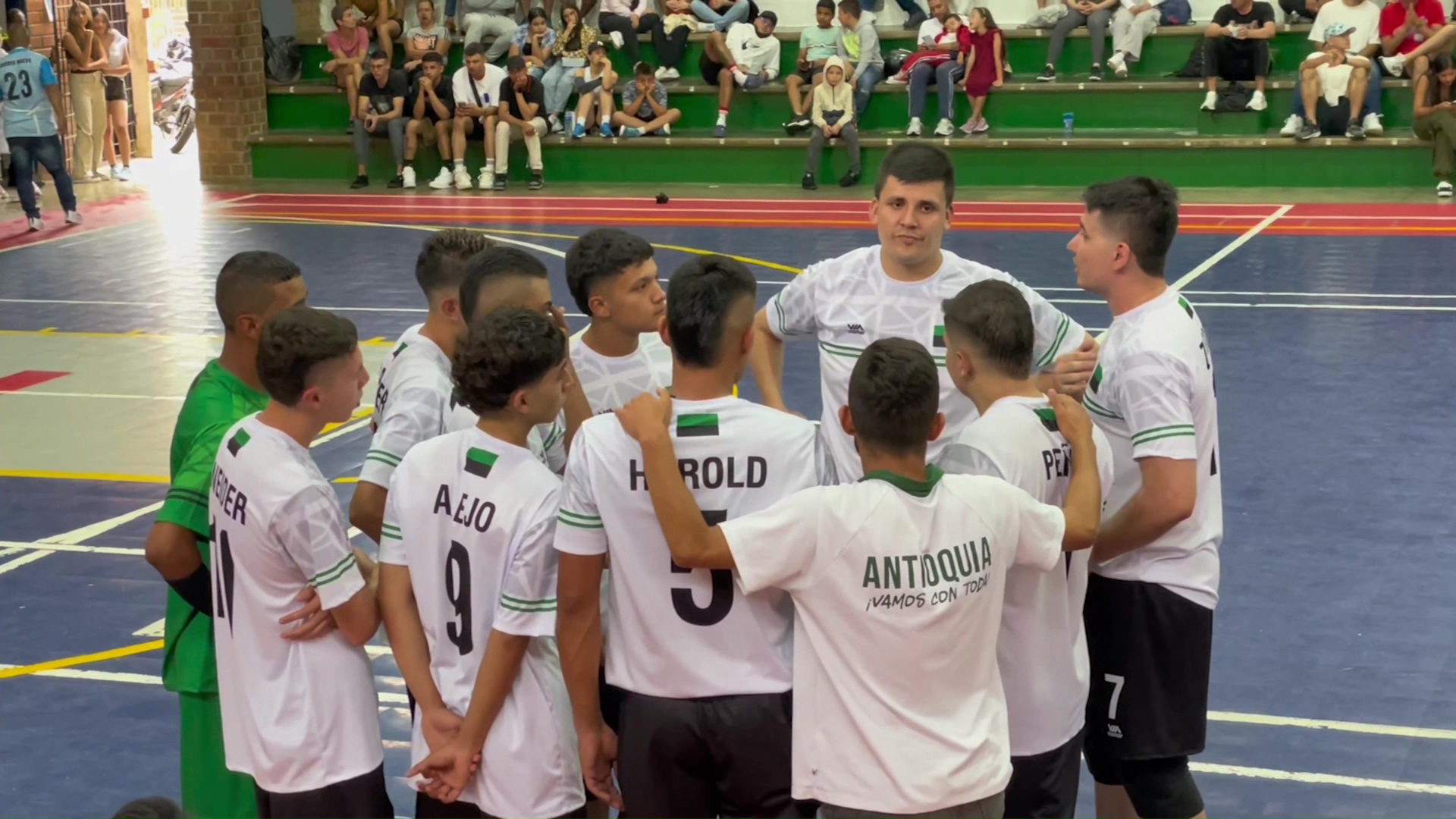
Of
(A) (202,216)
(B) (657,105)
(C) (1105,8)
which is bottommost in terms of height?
(A) (202,216)

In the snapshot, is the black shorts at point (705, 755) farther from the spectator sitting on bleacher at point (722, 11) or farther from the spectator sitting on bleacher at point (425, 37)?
the spectator sitting on bleacher at point (425, 37)

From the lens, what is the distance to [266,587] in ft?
12.2

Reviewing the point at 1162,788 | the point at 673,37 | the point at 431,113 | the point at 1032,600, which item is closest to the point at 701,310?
the point at 1032,600

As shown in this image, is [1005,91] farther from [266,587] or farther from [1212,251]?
[266,587]

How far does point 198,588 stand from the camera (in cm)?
402

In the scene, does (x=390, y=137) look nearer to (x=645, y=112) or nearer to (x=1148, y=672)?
(x=645, y=112)

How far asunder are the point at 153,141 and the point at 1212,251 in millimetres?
21745

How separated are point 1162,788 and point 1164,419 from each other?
1.06 m

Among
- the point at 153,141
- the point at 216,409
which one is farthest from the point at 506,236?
the point at 153,141

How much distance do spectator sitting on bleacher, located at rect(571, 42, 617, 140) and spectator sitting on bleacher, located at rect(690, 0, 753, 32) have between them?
5.98 ft

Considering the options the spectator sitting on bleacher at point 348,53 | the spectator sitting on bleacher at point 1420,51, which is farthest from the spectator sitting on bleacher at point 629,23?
the spectator sitting on bleacher at point 1420,51

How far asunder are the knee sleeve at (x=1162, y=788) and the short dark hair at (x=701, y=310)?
1.80 meters

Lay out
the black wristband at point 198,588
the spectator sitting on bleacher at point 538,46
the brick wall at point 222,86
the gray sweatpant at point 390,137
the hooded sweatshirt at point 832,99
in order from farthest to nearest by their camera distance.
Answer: the brick wall at point 222,86 < the spectator sitting on bleacher at point 538,46 < the gray sweatpant at point 390,137 < the hooded sweatshirt at point 832,99 < the black wristband at point 198,588

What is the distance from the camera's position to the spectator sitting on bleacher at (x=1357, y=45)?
19.3 m
